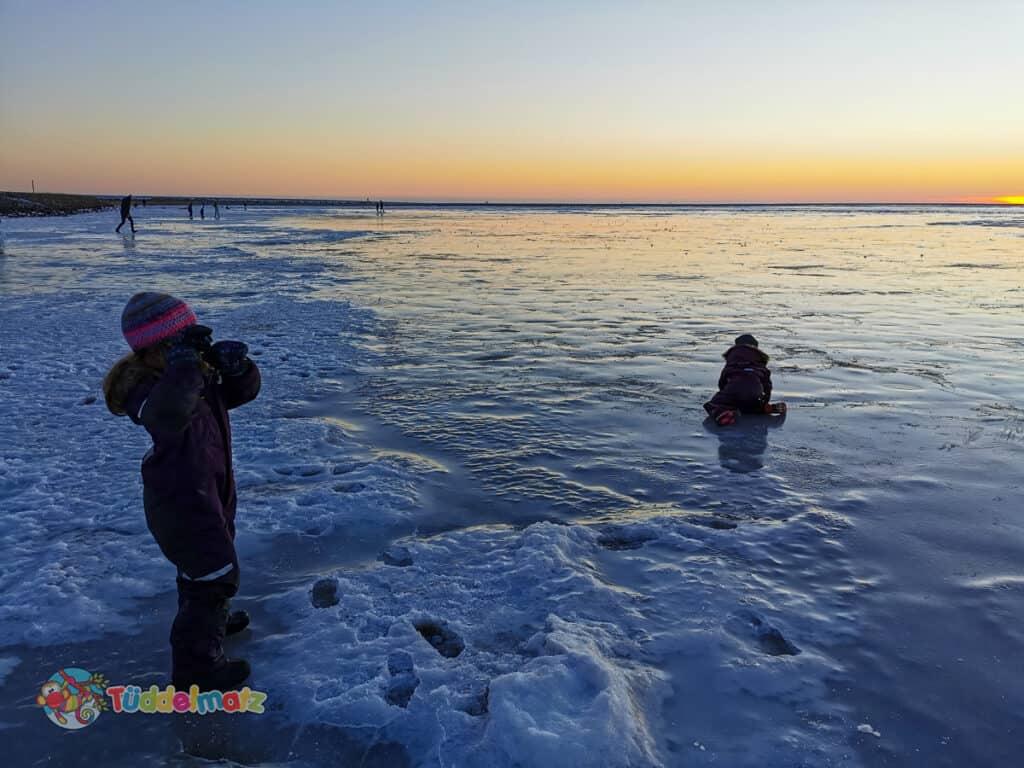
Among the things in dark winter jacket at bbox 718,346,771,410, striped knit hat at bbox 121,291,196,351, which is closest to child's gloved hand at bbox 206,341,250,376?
striped knit hat at bbox 121,291,196,351

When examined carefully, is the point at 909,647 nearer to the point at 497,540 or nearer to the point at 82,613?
the point at 497,540

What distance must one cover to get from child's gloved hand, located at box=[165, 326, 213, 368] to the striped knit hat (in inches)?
2.5

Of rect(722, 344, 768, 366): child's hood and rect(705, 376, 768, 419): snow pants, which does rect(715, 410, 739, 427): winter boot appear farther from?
rect(722, 344, 768, 366): child's hood

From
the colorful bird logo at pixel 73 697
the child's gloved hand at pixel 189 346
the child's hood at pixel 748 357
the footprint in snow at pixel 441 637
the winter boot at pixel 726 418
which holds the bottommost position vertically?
the colorful bird logo at pixel 73 697

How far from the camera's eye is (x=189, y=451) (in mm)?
3104

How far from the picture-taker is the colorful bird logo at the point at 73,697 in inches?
125

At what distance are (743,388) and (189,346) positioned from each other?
593cm

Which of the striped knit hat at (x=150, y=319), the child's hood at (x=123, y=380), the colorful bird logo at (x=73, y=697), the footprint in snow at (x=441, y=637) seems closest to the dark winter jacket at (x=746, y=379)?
the footprint in snow at (x=441, y=637)

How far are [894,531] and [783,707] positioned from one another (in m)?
2.33

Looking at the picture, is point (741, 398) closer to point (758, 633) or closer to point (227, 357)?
point (758, 633)

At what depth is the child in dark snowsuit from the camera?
2.93 m

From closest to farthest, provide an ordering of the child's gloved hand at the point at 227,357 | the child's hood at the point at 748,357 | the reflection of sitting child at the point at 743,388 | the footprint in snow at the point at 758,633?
1. the child's gloved hand at the point at 227,357
2. the footprint in snow at the point at 758,633
3. the reflection of sitting child at the point at 743,388
4. the child's hood at the point at 748,357

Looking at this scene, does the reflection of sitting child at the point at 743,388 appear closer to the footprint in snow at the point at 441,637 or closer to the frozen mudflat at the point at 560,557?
the frozen mudflat at the point at 560,557

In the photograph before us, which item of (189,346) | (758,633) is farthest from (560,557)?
(189,346)
